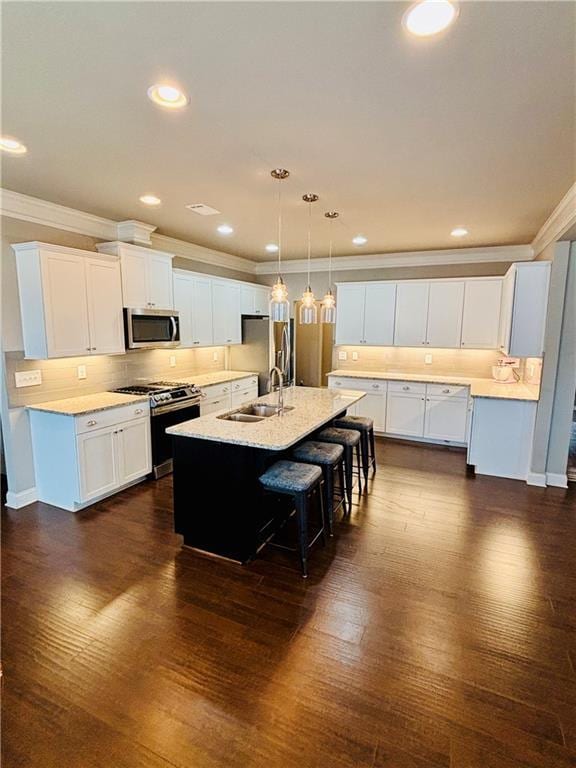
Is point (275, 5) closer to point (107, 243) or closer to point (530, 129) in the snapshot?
point (530, 129)

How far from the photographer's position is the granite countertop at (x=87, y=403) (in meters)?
3.31

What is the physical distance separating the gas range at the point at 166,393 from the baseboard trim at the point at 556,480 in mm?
4046

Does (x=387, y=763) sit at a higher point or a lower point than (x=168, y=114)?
lower

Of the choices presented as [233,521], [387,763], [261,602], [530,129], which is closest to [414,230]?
[530,129]

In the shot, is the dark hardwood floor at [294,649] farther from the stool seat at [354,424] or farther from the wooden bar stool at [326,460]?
the stool seat at [354,424]

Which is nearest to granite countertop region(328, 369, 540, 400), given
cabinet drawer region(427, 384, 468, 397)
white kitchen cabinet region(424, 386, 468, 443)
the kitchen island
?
cabinet drawer region(427, 384, 468, 397)

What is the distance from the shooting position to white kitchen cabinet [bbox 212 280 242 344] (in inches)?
218

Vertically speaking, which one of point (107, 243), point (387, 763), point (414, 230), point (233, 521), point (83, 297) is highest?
point (414, 230)

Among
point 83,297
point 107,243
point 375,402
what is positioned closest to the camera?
point 83,297

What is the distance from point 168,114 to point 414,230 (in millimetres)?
3217

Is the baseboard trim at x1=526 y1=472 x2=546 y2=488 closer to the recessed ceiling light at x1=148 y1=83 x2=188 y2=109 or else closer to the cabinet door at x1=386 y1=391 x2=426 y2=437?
the cabinet door at x1=386 y1=391 x2=426 y2=437

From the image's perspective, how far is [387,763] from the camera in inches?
57.0

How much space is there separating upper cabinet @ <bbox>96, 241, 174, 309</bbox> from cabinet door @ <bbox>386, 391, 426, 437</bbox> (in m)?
3.37

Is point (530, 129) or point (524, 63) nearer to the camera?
point (524, 63)
